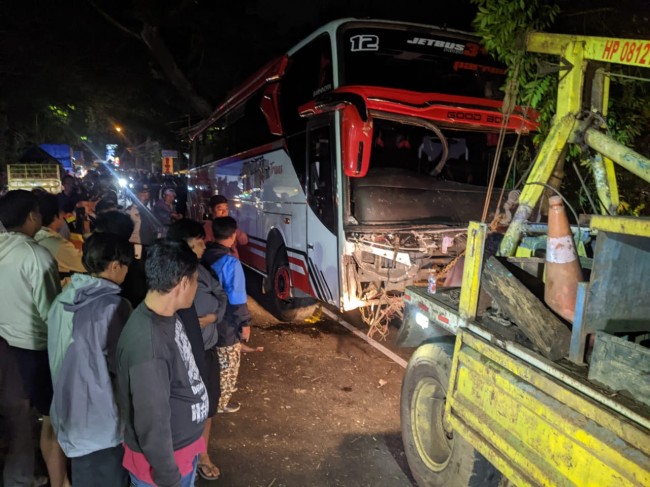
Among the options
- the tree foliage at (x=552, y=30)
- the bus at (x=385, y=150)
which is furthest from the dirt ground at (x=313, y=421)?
the tree foliage at (x=552, y=30)

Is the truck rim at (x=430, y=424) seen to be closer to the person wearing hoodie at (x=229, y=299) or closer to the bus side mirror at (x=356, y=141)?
the person wearing hoodie at (x=229, y=299)

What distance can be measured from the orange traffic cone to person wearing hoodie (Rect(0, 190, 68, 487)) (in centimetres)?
310

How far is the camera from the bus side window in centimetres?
528

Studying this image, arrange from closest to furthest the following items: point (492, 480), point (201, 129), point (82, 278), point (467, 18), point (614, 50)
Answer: point (82, 278) < point (614, 50) < point (492, 480) < point (467, 18) < point (201, 129)

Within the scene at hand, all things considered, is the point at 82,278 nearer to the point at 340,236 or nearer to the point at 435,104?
the point at 340,236

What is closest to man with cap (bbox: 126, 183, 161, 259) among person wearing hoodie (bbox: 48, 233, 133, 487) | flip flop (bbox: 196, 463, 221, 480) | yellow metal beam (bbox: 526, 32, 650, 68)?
flip flop (bbox: 196, 463, 221, 480)

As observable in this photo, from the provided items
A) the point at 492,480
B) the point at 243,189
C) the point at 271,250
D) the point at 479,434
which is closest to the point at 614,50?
the point at 479,434

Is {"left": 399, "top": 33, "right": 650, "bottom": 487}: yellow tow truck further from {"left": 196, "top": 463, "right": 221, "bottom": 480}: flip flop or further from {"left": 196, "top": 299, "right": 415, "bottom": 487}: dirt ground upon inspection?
{"left": 196, "top": 463, "right": 221, "bottom": 480}: flip flop

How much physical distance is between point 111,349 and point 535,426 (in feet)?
7.19

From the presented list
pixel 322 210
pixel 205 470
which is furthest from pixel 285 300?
pixel 205 470

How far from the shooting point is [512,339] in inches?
94.7

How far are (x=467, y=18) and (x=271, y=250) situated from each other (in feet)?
17.1

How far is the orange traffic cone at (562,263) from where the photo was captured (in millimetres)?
2287

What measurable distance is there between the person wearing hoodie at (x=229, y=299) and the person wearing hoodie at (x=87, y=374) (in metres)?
1.24
